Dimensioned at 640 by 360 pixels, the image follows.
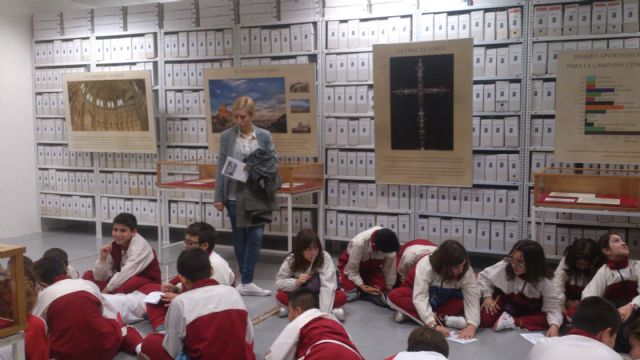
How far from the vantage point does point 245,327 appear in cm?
288

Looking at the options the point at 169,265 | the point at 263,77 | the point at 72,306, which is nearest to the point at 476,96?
the point at 263,77

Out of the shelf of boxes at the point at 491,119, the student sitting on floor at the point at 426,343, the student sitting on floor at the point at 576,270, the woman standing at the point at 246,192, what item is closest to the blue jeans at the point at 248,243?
the woman standing at the point at 246,192

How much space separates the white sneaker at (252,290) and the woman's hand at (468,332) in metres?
1.63

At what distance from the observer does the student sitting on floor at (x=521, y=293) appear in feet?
12.7

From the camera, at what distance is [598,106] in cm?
485

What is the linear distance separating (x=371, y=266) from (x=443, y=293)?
0.74m

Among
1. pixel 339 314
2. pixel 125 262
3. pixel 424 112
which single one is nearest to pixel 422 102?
pixel 424 112

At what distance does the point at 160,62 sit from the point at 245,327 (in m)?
4.68

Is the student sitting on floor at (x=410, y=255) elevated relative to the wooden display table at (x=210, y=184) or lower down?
lower down

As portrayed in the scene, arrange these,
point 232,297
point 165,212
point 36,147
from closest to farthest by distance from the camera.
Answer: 1. point 232,297
2. point 165,212
3. point 36,147

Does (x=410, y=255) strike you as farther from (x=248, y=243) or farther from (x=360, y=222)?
(x=360, y=222)

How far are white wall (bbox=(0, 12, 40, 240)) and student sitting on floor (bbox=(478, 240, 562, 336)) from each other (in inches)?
227

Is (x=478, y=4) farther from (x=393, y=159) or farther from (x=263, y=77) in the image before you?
(x=263, y=77)

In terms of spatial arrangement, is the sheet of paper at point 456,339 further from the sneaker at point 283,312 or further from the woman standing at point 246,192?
the woman standing at point 246,192
